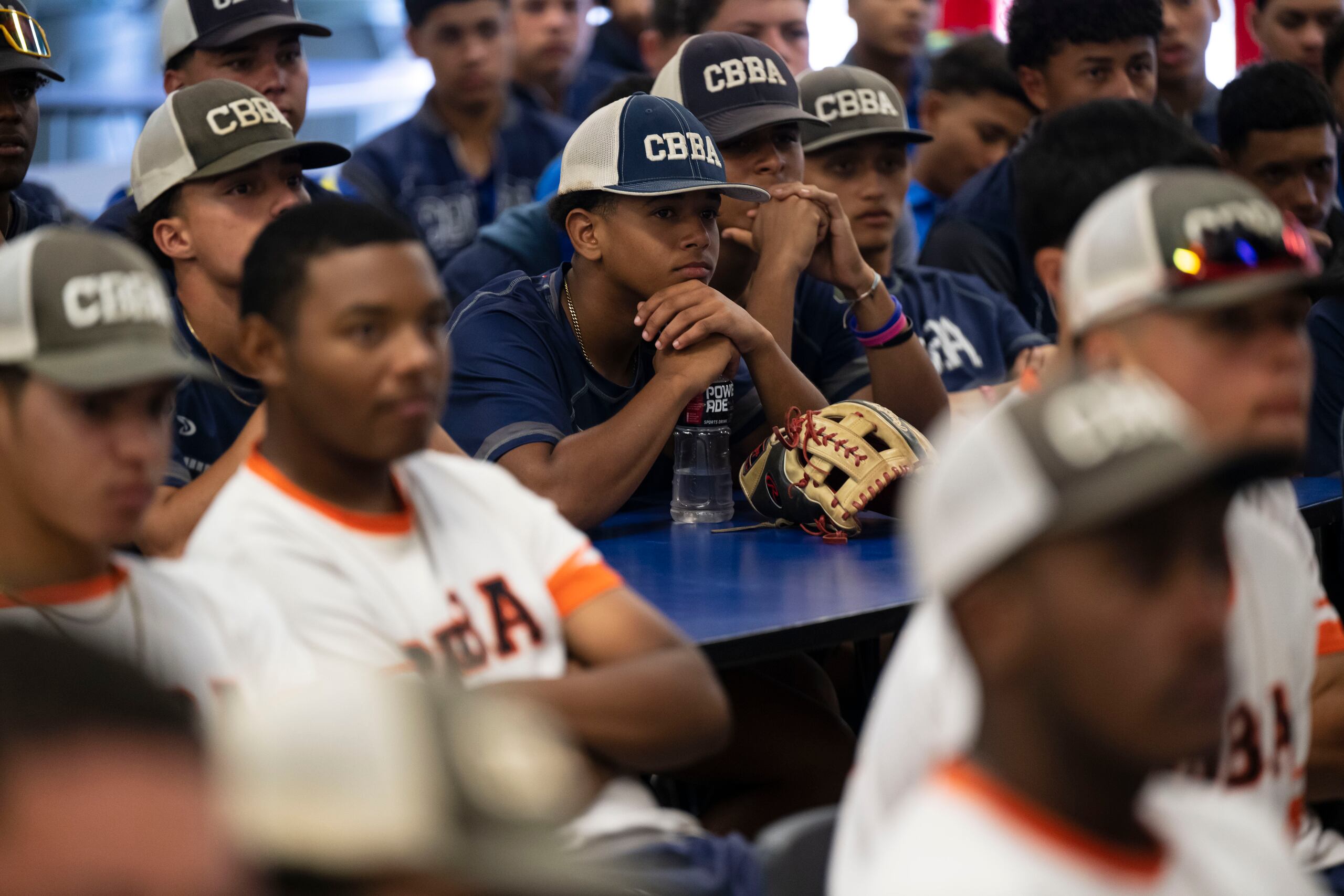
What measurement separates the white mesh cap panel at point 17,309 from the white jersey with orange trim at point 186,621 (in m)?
0.27

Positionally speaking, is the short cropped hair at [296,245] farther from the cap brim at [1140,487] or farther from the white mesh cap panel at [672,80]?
the white mesh cap panel at [672,80]

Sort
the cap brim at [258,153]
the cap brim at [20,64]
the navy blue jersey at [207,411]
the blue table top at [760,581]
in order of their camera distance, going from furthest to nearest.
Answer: the cap brim at [20,64] → the cap brim at [258,153] → the navy blue jersey at [207,411] → the blue table top at [760,581]

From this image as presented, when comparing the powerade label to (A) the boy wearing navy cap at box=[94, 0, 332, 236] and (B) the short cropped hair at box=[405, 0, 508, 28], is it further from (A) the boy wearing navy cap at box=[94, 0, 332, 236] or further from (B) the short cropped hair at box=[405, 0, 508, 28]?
(B) the short cropped hair at box=[405, 0, 508, 28]

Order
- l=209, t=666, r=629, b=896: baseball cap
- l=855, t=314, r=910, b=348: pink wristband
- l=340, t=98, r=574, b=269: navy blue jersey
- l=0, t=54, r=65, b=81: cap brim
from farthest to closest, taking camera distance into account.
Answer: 1. l=340, t=98, r=574, b=269: navy blue jersey
2. l=855, t=314, r=910, b=348: pink wristband
3. l=0, t=54, r=65, b=81: cap brim
4. l=209, t=666, r=629, b=896: baseball cap

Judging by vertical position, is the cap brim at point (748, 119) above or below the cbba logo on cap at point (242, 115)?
below

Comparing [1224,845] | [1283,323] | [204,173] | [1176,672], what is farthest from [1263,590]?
[204,173]

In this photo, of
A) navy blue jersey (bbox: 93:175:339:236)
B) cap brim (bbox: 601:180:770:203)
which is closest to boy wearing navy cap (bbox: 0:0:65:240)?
navy blue jersey (bbox: 93:175:339:236)

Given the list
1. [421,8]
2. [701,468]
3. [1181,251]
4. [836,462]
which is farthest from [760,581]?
[421,8]

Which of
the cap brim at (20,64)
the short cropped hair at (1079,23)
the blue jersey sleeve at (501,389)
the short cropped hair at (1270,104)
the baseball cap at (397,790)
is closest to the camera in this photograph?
the baseball cap at (397,790)

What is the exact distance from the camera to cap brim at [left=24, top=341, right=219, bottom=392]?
1.68 m

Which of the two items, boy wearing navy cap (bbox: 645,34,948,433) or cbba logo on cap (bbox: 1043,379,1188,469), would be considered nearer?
cbba logo on cap (bbox: 1043,379,1188,469)

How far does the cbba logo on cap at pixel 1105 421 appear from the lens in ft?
3.38

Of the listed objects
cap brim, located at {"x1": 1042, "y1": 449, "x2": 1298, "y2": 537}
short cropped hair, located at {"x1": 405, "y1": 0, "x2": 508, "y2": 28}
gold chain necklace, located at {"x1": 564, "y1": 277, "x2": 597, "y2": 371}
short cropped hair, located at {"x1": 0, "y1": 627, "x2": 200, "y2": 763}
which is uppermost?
short cropped hair, located at {"x1": 405, "y1": 0, "x2": 508, "y2": 28}

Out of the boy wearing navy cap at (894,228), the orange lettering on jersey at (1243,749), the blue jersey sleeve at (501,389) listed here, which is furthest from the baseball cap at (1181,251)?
the boy wearing navy cap at (894,228)
